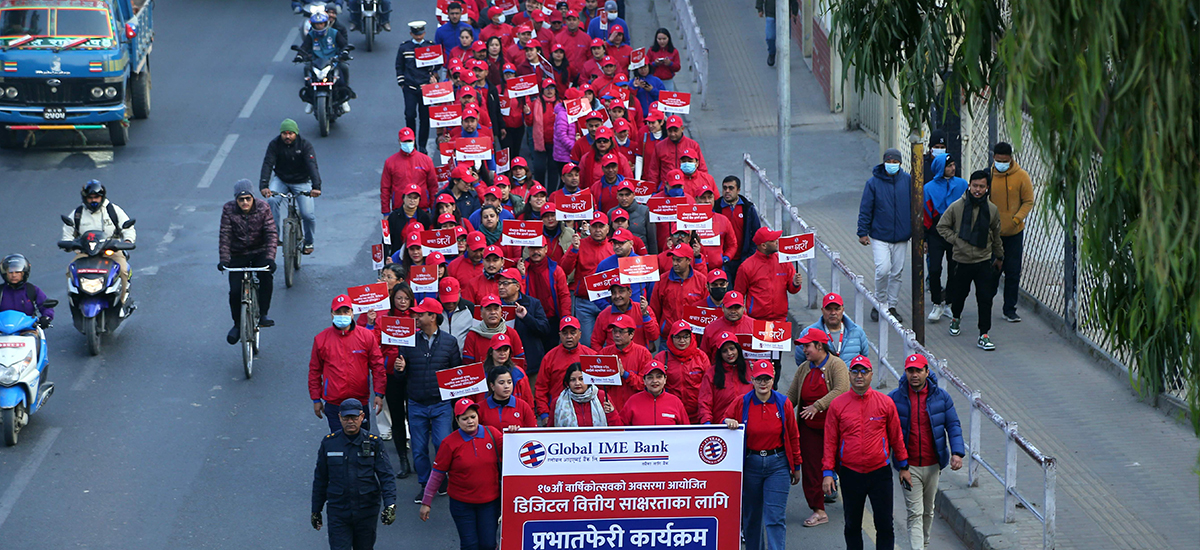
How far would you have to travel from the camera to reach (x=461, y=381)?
1091cm

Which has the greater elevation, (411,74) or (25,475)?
(411,74)

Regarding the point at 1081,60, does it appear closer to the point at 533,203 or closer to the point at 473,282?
the point at 473,282

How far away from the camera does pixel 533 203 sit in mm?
15211

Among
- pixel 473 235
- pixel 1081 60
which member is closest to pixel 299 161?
pixel 473 235

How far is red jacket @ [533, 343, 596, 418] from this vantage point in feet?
37.8

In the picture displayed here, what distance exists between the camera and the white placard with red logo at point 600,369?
1109 centimetres

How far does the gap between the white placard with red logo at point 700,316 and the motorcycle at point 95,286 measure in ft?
20.5

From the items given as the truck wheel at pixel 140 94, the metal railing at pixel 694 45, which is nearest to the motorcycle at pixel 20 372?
the truck wheel at pixel 140 94

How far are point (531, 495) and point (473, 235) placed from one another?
3701mm

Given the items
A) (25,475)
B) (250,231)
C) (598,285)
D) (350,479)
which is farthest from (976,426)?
(25,475)

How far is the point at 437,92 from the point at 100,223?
5132 mm

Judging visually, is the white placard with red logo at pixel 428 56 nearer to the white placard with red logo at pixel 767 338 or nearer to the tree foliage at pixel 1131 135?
the white placard with red logo at pixel 767 338

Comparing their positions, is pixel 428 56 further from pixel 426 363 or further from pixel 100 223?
pixel 426 363

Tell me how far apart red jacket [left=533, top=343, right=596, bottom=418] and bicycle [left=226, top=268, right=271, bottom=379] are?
13.2 ft
